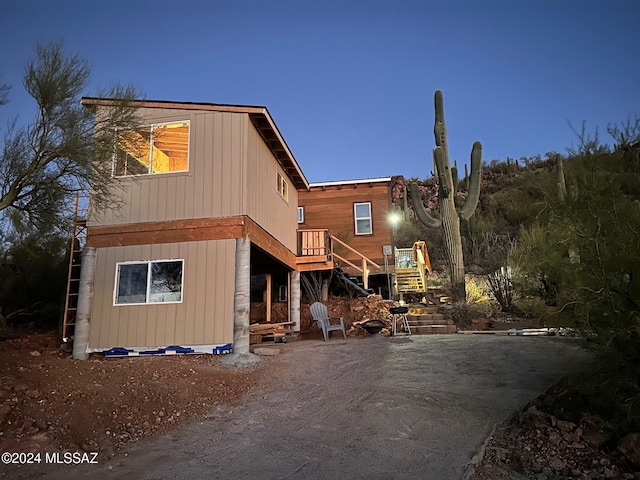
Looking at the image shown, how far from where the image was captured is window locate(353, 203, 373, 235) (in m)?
17.5

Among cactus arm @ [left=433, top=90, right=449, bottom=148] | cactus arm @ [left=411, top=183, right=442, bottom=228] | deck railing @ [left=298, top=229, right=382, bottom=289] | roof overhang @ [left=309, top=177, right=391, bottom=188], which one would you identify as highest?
cactus arm @ [left=433, top=90, right=449, bottom=148]

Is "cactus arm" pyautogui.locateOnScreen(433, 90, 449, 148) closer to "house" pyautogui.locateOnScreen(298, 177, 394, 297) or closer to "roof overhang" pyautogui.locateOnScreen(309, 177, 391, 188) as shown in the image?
"roof overhang" pyautogui.locateOnScreen(309, 177, 391, 188)

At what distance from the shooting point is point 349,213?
58.0 feet

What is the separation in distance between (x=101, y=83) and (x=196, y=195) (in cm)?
266

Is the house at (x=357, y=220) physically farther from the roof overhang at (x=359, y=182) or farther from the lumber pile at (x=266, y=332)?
the lumber pile at (x=266, y=332)

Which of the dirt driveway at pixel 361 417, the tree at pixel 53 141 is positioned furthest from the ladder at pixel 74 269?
the dirt driveway at pixel 361 417

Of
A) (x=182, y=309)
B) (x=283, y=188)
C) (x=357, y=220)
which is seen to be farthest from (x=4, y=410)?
(x=357, y=220)

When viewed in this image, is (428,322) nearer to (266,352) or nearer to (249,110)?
(266,352)

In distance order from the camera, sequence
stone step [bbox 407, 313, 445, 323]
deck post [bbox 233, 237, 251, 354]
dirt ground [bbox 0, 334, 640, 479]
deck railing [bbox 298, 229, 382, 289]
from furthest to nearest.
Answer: deck railing [bbox 298, 229, 382, 289] → stone step [bbox 407, 313, 445, 323] → deck post [bbox 233, 237, 251, 354] → dirt ground [bbox 0, 334, 640, 479]

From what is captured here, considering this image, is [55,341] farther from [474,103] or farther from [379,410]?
[474,103]

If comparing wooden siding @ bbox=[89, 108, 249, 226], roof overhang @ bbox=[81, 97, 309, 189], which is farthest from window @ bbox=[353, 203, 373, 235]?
wooden siding @ bbox=[89, 108, 249, 226]

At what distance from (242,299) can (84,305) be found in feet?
10.6

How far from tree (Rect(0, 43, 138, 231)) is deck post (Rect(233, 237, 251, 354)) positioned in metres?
2.77

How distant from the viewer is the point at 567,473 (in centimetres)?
397
